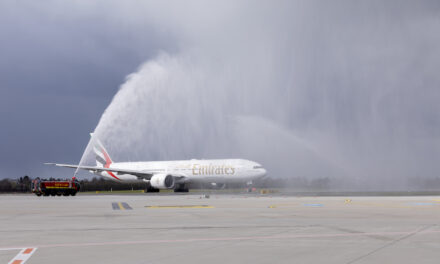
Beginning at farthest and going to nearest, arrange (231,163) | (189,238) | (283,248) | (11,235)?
1. (231,163)
2. (11,235)
3. (189,238)
4. (283,248)

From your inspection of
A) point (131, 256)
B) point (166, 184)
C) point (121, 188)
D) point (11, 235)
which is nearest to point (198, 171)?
point (166, 184)

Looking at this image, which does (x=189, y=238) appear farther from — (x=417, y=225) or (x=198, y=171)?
(x=198, y=171)

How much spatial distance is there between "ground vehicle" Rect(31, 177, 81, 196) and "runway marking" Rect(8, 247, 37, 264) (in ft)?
163

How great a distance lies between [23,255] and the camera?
1039 cm

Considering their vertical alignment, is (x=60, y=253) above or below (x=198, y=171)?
below

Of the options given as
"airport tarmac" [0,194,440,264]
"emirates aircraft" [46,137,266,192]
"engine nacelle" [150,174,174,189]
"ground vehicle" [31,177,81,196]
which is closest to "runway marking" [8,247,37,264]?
"airport tarmac" [0,194,440,264]

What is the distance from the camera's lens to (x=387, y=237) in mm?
13117

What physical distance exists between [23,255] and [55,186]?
168 feet

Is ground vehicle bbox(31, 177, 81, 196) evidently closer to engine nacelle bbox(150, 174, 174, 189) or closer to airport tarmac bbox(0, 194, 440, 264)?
engine nacelle bbox(150, 174, 174, 189)

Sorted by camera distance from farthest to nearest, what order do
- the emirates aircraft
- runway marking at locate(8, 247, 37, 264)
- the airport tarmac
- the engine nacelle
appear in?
the engine nacelle
the emirates aircraft
the airport tarmac
runway marking at locate(8, 247, 37, 264)

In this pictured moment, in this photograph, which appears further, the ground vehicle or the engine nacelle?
the engine nacelle

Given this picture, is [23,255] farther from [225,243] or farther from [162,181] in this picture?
[162,181]

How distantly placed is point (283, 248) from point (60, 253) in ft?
16.6

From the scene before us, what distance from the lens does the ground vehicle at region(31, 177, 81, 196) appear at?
2301 inches
